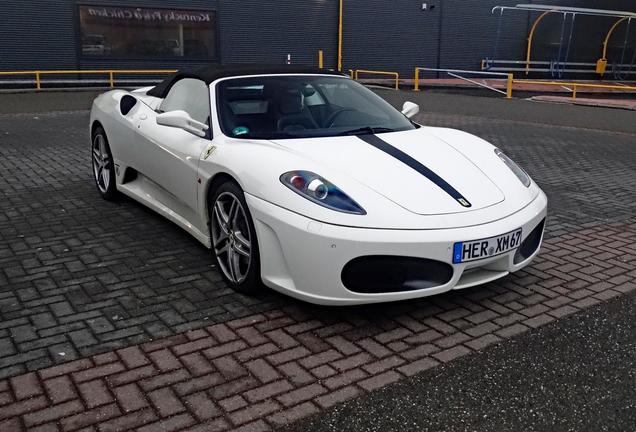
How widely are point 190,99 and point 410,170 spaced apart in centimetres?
191

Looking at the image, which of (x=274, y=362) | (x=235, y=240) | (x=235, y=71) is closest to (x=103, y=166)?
(x=235, y=71)

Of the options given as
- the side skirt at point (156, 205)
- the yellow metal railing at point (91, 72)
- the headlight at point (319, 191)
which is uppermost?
the headlight at point (319, 191)

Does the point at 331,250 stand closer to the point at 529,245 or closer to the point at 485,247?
the point at 485,247

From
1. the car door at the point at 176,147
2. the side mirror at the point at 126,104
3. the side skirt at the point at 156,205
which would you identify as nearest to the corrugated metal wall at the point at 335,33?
the side mirror at the point at 126,104

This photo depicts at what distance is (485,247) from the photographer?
3443mm

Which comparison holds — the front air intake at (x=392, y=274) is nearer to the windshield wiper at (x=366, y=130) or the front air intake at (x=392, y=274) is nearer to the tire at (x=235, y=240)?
the tire at (x=235, y=240)

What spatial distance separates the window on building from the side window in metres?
16.3

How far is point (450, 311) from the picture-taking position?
367 cm

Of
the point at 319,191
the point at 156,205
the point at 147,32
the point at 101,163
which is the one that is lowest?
the point at 156,205

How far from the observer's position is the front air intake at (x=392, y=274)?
328 cm

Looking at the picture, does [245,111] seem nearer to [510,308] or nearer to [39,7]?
[510,308]

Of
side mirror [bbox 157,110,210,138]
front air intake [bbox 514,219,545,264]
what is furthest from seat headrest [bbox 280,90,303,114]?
front air intake [bbox 514,219,545,264]

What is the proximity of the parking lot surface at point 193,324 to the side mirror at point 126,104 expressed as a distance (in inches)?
34.7

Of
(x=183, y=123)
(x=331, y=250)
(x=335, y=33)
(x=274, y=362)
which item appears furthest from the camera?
(x=335, y=33)
